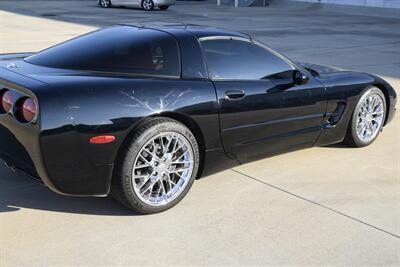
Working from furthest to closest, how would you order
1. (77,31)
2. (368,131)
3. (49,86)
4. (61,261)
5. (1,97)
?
(77,31), (368,131), (1,97), (49,86), (61,261)

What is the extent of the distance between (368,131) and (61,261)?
373cm

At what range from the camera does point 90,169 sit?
11.6ft

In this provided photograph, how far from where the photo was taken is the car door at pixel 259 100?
426 centimetres

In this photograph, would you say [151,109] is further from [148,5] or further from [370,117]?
[148,5]

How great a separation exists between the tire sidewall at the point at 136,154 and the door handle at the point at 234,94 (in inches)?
19.1

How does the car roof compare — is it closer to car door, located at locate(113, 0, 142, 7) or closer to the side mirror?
the side mirror

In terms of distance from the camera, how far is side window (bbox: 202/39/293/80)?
4.31 metres

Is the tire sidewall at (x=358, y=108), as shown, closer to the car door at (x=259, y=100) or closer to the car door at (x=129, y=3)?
the car door at (x=259, y=100)

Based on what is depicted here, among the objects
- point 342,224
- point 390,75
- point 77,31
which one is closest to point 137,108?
point 342,224

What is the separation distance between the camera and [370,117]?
5.64m

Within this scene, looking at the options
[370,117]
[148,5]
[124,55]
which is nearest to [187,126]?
[124,55]

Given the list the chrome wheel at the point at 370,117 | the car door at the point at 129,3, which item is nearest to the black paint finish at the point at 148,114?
the chrome wheel at the point at 370,117

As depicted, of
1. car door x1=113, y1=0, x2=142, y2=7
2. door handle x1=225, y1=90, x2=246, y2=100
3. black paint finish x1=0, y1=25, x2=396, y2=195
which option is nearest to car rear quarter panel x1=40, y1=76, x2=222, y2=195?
black paint finish x1=0, y1=25, x2=396, y2=195

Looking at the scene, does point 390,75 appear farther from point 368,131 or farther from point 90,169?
point 90,169
